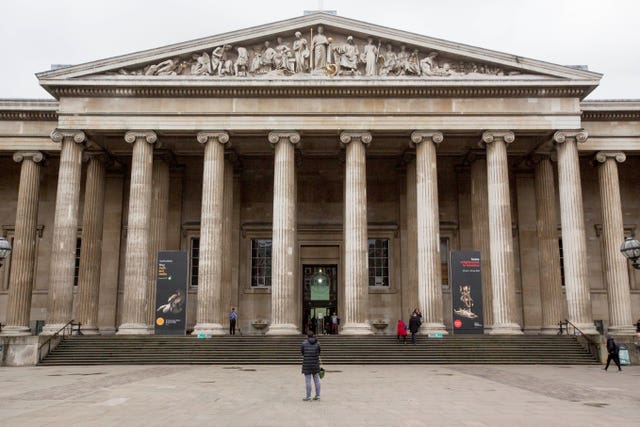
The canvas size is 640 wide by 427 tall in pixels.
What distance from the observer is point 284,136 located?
29672 mm

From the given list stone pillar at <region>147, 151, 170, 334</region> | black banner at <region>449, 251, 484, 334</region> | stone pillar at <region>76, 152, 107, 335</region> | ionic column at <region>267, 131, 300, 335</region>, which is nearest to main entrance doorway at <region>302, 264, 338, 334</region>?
ionic column at <region>267, 131, 300, 335</region>

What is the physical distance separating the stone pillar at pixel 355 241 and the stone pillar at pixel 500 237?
5.77 meters

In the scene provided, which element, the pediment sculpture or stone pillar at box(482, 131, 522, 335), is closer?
stone pillar at box(482, 131, 522, 335)

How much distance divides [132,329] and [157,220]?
6.15m

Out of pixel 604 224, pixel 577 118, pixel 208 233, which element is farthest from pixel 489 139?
pixel 208 233

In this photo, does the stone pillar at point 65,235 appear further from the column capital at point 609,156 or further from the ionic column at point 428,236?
the column capital at point 609,156

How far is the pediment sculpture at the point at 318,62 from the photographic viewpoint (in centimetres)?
2972

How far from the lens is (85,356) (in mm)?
25297

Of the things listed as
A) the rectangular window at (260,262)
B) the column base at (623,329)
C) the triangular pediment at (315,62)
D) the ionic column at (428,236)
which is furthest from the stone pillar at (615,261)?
the rectangular window at (260,262)

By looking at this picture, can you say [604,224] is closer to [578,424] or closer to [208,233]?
[208,233]

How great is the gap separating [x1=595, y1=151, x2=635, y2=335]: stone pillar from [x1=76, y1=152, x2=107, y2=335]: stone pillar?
2520 cm

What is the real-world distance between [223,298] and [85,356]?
8156 millimetres

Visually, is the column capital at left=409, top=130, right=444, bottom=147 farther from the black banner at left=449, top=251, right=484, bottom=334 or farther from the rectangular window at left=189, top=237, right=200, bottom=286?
the rectangular window at left=189, top=237, right=200, bottom=286

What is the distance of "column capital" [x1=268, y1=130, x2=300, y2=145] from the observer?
2961 cm
